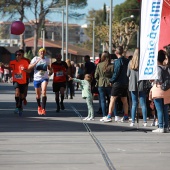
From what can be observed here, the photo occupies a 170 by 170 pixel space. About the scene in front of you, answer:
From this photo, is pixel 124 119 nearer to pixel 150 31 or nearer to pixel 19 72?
pixel 19 72

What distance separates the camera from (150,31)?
16.1 m

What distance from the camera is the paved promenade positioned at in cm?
1149

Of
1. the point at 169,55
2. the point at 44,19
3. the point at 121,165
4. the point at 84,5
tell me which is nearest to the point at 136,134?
the point at 169,55

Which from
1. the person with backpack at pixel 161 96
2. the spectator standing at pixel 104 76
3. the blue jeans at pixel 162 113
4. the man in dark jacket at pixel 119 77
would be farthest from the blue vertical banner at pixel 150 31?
the spectator standing at pixel 104 76

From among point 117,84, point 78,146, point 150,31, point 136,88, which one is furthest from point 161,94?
point 78,146

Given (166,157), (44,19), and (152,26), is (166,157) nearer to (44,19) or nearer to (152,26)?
(152,26)

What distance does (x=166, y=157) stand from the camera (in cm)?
1237

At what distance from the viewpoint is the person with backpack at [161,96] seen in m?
16.5

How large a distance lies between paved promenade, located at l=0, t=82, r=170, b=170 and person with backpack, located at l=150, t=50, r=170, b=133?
338 millimetres

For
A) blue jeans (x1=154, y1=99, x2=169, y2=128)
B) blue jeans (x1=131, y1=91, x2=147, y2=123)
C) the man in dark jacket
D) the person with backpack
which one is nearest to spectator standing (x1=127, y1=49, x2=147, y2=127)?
blue jeans (x1=131, y1=91, x2=147, y2=123)

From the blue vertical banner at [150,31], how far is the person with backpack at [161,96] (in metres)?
0.34

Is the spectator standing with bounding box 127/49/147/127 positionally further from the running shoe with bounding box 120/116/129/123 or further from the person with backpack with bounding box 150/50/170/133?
the running shoe with bounding box 120/116/129/123

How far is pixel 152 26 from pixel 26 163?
553 cm

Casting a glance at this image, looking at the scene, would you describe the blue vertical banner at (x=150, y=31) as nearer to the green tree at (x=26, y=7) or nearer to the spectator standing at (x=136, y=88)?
the spectator standing at (x=136, y=88)
